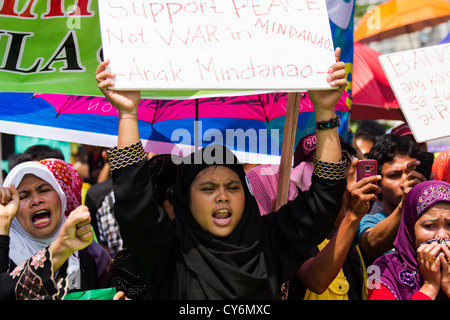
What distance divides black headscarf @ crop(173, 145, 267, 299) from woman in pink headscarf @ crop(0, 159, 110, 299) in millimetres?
403

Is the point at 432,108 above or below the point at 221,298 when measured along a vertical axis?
above

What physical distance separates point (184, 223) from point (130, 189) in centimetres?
37

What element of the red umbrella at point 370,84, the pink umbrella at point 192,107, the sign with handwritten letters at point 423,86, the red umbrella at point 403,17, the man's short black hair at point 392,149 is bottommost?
the man's short black hair at point 392,149

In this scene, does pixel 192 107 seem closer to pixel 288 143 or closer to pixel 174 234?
pixel 288 143

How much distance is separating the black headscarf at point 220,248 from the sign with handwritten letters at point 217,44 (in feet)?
1.35

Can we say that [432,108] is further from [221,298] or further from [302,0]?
[221,298]

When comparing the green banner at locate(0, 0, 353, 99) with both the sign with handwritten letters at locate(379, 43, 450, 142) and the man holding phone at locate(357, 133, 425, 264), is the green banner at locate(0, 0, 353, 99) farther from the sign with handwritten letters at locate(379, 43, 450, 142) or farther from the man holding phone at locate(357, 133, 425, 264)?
the man holding phone at locate(357, 133, 425, 264)

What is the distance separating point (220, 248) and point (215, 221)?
0.37 feet

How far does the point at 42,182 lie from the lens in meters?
2.93

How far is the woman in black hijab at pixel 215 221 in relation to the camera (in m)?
2.13

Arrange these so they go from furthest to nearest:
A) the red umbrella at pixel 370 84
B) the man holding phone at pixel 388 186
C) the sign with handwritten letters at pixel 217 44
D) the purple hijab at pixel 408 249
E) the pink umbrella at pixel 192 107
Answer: the red umbrella at pixel 370 84
the pink umbrella at pixel 192 107
the man holding phone at pixel 388 186
the purple hijab at pixel 408 249
the sign with handwritten letters at pixel 217 44

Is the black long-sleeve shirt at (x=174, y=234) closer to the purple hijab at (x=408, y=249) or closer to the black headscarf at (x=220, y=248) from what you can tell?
the black headscarf at (x=220, y=248)

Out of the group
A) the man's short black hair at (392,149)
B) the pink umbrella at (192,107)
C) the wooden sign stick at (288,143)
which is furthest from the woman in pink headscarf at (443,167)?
the wooden sign stick at (288,143)

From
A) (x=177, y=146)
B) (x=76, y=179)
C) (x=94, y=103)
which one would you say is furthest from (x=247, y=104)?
(x=76, y=179)
